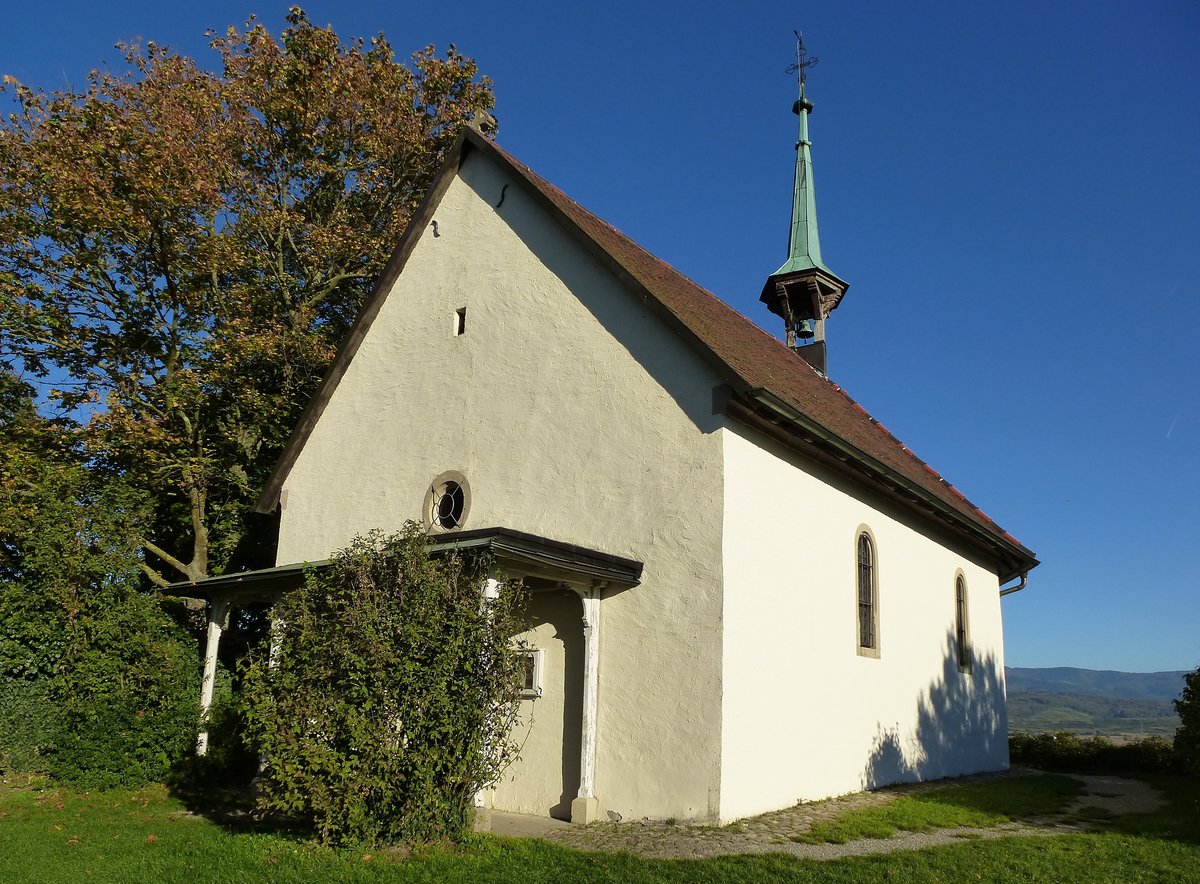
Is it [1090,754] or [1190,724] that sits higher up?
[1190,724]

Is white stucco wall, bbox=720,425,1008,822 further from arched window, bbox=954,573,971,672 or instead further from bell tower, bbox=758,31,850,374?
bell tower, bbox=758,31,850,374

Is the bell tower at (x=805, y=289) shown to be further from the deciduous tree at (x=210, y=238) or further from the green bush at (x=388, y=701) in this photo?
the green bush at (x=388, y=701)

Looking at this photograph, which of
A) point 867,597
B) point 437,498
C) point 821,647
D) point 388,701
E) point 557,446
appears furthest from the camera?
point 867,597

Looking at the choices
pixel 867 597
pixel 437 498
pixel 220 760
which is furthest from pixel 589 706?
pixel 220 760

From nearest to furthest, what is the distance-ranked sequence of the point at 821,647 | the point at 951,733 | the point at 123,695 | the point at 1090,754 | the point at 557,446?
the point at 557,446, the point at 821,647, the point at 123,695, the point at 951,733, the point at 1090,754

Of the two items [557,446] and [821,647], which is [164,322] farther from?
[821,647]

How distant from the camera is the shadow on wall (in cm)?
1320

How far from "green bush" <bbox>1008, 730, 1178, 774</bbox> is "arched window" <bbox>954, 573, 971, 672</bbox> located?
16.7 ft

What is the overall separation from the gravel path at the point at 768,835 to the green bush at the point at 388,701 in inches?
55.4

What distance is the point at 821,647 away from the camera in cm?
1160

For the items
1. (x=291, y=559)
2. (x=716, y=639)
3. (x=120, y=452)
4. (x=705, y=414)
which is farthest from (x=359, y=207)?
(x=716, y=639)

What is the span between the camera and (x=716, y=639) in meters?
9.69

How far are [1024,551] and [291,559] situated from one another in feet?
46.1

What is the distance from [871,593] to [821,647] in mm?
1986
